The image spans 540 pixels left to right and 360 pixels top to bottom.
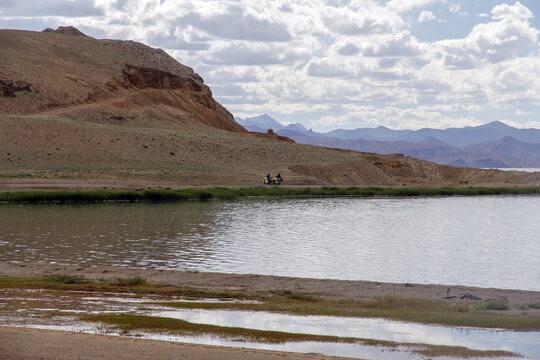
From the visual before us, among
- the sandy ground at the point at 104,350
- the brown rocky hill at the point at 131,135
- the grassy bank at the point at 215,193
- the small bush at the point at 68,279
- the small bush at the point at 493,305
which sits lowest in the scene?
the small bush at the point at 68,279

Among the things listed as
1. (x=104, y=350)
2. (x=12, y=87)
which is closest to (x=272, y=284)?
(x=104, y=350)

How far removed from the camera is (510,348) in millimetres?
12281

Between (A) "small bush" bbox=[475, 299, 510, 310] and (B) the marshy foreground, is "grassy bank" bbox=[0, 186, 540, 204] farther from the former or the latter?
(A) "small bush" bbox=[475, 299, 510, 310]

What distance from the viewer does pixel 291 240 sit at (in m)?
29.6

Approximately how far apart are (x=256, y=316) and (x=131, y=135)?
219 feet

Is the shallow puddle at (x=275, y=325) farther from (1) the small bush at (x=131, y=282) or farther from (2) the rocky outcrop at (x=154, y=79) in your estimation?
(2) the rocky outcrop at (x=154, y=79)

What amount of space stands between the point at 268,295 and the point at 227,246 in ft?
33.6

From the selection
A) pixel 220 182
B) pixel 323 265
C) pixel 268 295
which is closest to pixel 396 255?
pixel 323 265

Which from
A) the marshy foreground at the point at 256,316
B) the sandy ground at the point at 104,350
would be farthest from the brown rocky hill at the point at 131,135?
the sandy ground at the point at 104,350

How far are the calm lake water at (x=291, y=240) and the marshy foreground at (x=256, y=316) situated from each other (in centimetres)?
316

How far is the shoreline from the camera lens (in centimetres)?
1702

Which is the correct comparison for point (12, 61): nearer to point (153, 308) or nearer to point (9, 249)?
point (9, 249)

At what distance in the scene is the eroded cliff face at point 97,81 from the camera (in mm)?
91375

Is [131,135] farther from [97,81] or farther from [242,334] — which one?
[242,334]
